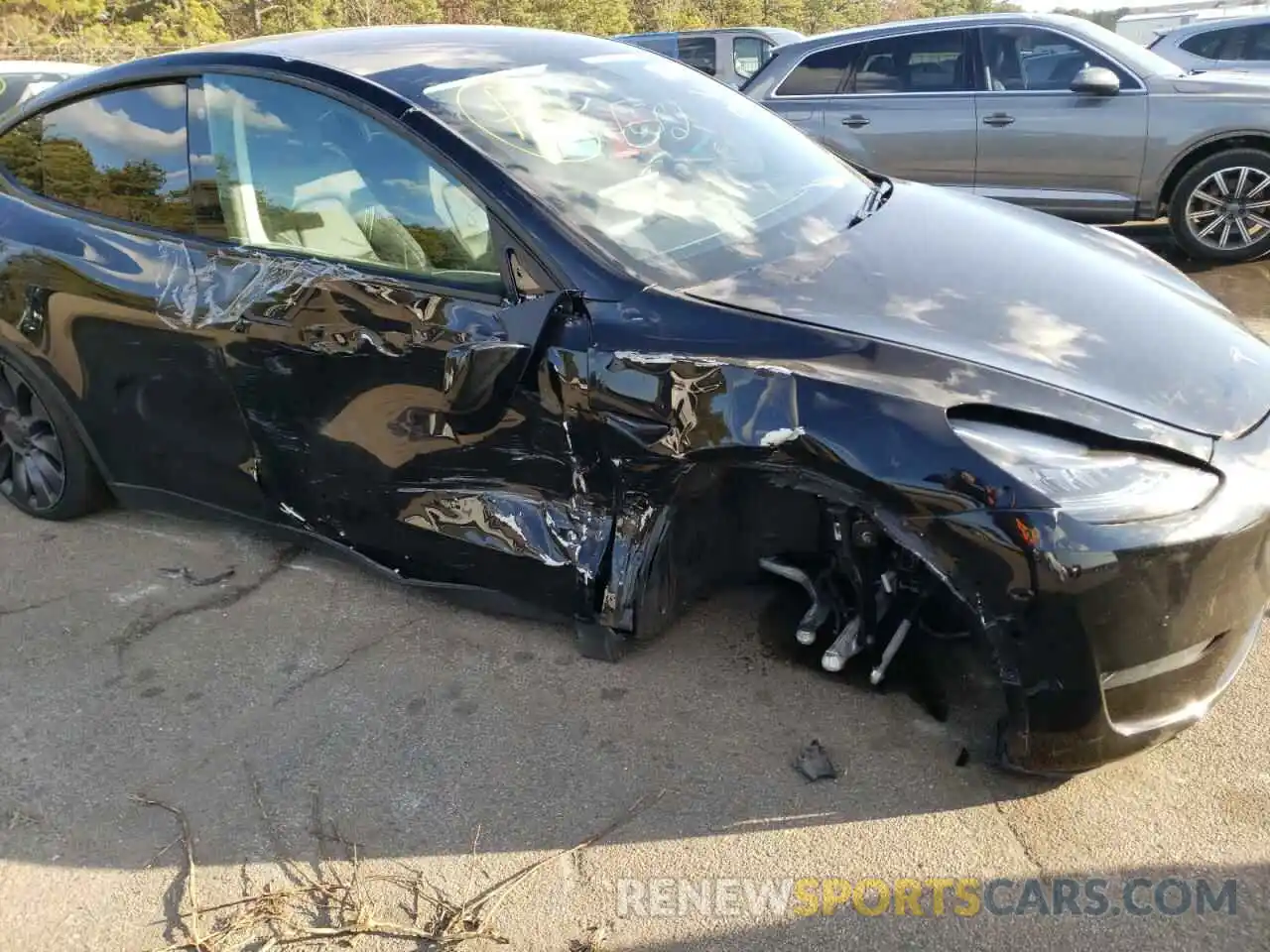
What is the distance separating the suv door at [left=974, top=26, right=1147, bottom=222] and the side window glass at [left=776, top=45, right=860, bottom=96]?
0.94 metres

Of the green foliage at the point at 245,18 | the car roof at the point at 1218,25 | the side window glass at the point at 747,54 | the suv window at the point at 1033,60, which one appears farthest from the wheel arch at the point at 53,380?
the green foliage at the point at 245,18

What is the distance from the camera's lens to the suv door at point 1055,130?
6398 millimetres

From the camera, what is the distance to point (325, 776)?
2.47 m

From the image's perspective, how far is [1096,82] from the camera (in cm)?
631

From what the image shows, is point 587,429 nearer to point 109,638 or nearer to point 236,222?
point 236,222

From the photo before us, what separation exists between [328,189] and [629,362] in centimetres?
107

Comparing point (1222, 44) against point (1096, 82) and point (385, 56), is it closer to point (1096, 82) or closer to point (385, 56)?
point (1096, 82)

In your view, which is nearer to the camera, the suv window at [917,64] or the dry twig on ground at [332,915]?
the dry twig on ground at [332,915]

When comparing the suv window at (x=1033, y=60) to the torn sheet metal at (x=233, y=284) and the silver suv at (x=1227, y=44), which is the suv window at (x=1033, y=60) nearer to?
the silver suv at (x=1227, y=44)

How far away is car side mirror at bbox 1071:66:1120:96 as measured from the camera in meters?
6.31

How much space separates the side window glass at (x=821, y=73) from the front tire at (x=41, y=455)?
5.55m

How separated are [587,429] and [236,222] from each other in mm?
1301

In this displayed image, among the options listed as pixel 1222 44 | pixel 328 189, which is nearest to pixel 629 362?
pixel 328 189

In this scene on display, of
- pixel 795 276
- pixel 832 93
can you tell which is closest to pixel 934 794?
pixel 795 276
